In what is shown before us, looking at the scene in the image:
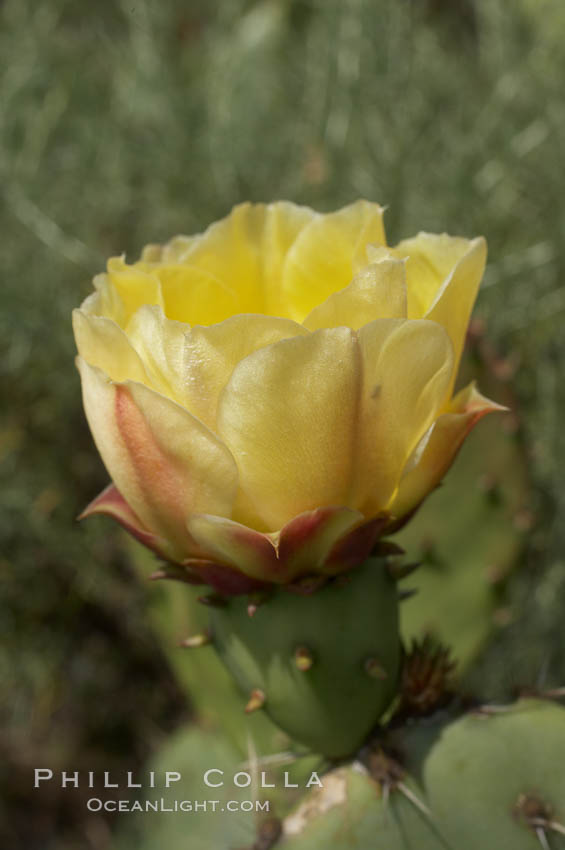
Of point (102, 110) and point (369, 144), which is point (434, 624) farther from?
point (102, 110)

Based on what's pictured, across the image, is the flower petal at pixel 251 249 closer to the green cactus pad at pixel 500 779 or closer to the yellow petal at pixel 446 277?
the yellow petal at pixel 446 277

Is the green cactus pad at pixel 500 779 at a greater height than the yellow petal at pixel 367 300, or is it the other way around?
the yellow petal at pixel 367 300

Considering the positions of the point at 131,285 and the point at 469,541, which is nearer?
the point at 131,285

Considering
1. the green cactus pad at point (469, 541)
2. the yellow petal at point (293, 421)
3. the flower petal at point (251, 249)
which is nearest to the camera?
the yellow petal at point (293, 421)

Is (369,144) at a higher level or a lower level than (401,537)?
higher

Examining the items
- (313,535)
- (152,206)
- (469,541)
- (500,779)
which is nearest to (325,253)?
(313,535)

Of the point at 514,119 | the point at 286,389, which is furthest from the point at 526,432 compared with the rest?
the point at 286,389

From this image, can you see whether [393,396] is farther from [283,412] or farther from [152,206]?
Result: [152,206]

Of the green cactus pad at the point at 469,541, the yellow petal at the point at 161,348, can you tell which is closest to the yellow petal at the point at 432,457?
the yellow petal at the point at 161,348
